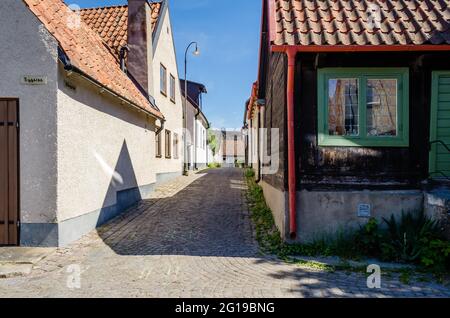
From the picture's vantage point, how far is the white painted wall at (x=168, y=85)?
14766mm

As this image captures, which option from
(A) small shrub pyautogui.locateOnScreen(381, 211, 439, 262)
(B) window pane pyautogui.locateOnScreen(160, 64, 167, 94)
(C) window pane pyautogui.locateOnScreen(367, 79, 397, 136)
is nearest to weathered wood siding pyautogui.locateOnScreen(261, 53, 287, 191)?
(C) window pane pyautogui.locateOnScreen(367, 79, 397, 136)

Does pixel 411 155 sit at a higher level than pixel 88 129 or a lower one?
lower

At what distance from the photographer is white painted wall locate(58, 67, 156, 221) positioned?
6.39 meters

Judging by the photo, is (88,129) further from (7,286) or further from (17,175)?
(7,286)

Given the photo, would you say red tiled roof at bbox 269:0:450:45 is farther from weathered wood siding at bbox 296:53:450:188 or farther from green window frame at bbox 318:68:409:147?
green window frame at bbox 318:68:409:147

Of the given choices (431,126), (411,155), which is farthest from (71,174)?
(431,126)

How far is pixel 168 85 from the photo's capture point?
17.0 meters

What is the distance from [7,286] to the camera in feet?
14.8

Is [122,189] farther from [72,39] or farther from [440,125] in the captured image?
[440,125]

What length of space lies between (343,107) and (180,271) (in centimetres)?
412

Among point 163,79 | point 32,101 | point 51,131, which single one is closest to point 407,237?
point 51,131

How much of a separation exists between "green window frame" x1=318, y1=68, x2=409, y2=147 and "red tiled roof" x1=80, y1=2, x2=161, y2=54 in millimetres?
9195

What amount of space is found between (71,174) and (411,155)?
6.53 meters

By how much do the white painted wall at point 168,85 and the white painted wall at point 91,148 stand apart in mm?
3424
